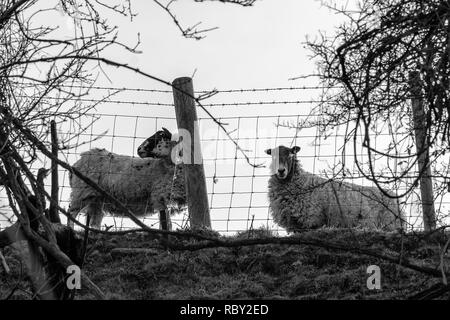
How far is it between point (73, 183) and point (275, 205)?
3999mm

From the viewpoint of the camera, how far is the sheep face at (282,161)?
12.4m

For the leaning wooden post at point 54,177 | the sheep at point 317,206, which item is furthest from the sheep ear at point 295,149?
the leaning wooden post at point 54,177

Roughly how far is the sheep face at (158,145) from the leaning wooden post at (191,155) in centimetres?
339

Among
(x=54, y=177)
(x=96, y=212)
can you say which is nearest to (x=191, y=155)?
(x=96, y=212)

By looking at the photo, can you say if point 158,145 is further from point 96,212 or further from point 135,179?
point 96,212

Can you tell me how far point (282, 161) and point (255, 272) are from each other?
16.9 feet

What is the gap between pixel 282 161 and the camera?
41.1ft

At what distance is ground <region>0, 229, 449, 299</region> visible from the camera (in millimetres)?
6777

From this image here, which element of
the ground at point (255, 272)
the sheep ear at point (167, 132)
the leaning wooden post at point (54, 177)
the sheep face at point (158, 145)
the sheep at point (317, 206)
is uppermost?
the sheep ear at point (167, 132)

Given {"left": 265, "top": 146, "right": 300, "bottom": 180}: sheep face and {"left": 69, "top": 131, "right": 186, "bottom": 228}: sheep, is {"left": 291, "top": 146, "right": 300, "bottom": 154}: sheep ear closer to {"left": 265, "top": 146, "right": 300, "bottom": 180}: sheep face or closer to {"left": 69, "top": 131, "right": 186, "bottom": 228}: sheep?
{"left": 265, "top": 146, "right": 300, "bottom": 180}: sheep face

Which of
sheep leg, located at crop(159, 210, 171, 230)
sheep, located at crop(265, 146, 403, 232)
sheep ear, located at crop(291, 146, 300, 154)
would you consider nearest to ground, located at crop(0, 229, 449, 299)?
sheep leg, located at crop(159, 210, 171, 230)

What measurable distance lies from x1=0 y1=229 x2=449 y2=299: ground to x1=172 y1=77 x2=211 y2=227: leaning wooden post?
145 centimetres

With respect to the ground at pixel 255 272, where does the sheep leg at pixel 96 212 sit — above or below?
above

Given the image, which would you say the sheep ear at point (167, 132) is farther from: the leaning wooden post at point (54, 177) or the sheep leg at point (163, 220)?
the leaning wooden post at point (54, 177)
